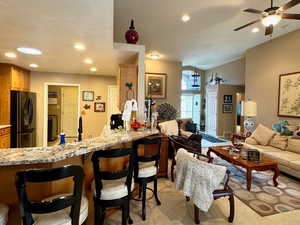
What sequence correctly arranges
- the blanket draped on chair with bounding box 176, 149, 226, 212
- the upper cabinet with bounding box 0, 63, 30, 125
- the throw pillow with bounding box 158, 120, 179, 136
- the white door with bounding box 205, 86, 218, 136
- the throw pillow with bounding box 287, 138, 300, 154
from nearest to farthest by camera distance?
the blanket draped on chair with bounding box 176, 149, 226, 212
the throw pillow with bounding box 287, 138, 300, 154
the upper cabinet with bounding box 0, 63, 30, 125
the throw pillow with bounding box 158, 120, 179, 136
the white door with bounding box 205, 86, 218, 136

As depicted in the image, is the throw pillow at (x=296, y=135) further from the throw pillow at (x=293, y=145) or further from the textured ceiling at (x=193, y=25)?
the textured ceiling at (x=193, y=25)


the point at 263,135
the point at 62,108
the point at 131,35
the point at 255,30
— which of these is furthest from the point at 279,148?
the point at 62,108

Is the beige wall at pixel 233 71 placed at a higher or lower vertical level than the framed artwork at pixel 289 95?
higher

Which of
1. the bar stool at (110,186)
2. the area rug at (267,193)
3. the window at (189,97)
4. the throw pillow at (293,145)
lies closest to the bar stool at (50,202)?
the bar stool at (110,186)

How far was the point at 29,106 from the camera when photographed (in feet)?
15.5

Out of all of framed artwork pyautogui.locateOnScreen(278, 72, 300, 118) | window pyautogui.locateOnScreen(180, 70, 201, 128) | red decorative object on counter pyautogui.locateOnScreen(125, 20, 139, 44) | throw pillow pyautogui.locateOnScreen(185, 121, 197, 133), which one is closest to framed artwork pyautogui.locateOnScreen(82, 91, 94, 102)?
red decorative object on counter pyautogui.locateOnScreen(125, 20, 139, 44)

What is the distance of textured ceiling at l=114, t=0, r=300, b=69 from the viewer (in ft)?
10.7

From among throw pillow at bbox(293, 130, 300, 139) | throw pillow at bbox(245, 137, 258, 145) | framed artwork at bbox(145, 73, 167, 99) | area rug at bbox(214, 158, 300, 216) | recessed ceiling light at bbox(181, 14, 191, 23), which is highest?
recessed ceiling light at bbox(181, 14, 191, 23)

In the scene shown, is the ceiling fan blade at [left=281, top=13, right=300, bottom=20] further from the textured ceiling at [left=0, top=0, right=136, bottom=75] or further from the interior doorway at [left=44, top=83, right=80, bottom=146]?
the interior doorway at [left=44, top=83, right=80, bottom=146]

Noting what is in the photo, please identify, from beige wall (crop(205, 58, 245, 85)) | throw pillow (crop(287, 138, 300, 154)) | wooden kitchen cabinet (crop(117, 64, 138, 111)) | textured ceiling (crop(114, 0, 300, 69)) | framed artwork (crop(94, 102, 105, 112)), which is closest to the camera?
textured ceiling (crop(114, 0, 300, 69))

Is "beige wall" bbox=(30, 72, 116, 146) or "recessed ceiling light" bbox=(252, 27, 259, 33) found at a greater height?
"recessed ceiling light" bbox=(252, 27, 259, 33)

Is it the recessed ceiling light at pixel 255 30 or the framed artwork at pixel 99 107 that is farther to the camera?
the framed artwork at pixel 99 107

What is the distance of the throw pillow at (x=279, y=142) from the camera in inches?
154

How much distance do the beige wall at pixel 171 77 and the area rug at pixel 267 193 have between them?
3969 millimetres
